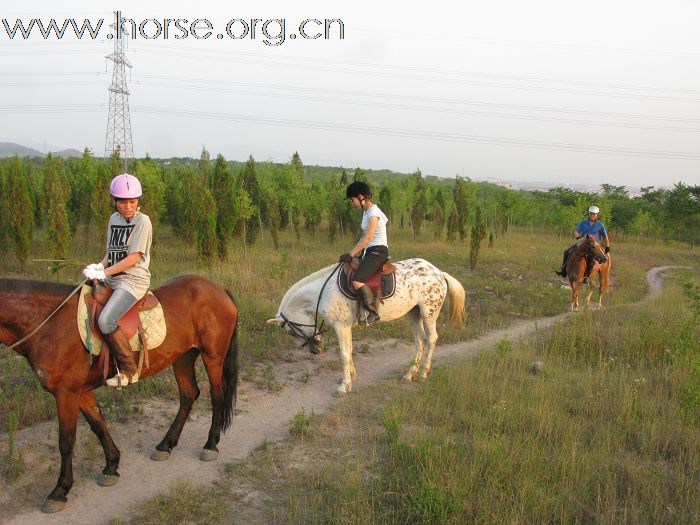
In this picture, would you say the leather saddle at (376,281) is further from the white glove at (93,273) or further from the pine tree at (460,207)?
the pine tree at (460,207)

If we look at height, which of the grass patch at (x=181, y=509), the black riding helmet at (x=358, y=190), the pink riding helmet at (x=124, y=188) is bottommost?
the grass patch at (x=181, y=509)

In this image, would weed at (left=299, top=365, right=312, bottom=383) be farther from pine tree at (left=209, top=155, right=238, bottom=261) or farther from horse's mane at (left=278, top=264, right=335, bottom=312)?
pine tree at (left=209, top=155, right=238, bottom=261)

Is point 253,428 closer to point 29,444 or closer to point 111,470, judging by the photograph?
point 111,470

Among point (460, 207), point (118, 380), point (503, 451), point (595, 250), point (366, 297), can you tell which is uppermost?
point (460, 207)

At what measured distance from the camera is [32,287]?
13.7ft

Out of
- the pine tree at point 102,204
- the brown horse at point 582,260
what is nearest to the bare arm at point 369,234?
the brown horse at point 582,260

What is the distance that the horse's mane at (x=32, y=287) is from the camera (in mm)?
4086

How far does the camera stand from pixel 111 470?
4.50 meters

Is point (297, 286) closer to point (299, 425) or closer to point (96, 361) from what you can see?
point (299, 425)

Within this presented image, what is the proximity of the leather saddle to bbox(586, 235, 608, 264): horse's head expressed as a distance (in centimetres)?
727

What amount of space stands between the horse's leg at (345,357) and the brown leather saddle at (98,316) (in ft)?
9.49

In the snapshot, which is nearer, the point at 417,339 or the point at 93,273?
the point at 93,273

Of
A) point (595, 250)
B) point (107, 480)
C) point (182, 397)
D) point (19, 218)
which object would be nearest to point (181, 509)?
point (107, 480)

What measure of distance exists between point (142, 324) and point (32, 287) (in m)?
0.91
